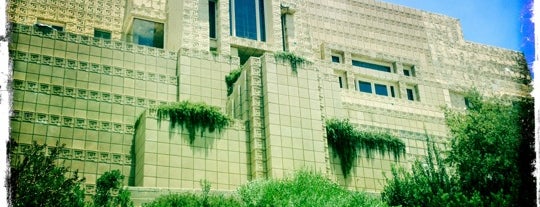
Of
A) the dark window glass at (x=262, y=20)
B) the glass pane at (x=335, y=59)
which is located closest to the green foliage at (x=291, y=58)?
the dark window glass at (x=262, y=20)

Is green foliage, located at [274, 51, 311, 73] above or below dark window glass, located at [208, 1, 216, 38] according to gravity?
below

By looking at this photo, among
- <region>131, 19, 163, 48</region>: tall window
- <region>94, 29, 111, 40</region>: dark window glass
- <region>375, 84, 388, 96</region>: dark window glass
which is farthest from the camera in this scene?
<region>375, 84, 388, 96</region>: dark window glass

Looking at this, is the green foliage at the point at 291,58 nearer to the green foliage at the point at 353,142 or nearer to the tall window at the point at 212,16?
the green foliage at the point at 353,142

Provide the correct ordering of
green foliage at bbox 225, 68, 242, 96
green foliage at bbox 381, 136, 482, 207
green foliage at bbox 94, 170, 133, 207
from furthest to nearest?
green foliage at bbox 225, 68, 242, 96
green foliage at bbox 381, 136, 482, 207
green foliage at bbox 94, 170, 133, 207

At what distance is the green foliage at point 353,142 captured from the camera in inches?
1369

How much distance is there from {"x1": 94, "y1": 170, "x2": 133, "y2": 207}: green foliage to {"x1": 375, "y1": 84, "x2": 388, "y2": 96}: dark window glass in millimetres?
34981

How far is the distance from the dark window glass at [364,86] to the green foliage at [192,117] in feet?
71.6

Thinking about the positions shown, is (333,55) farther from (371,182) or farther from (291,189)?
(291,189)

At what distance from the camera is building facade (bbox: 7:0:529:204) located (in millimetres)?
30422

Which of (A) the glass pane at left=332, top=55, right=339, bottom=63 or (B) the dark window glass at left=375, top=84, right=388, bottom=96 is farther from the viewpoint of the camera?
(A) the glass pane at left=332, top=55, right=339, bottom=63

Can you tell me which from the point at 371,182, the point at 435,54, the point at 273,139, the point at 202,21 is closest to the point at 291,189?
the point at 273,139

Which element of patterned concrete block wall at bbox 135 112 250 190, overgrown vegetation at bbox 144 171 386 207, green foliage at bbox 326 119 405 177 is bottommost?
overgrown vegetation at bbox 144 171 386 207

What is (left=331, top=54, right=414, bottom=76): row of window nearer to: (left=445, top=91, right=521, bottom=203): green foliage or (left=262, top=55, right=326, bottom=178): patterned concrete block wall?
(left=262, top=55, right=326, bottom=178): patterned concrete block wall

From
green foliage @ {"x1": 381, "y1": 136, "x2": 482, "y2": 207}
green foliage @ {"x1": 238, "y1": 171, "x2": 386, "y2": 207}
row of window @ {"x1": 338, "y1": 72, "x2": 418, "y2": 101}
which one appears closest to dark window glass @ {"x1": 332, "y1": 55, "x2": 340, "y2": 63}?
row of window @ {"x1": 338, "y1": 72, "x2": 418, "y2": 101}
